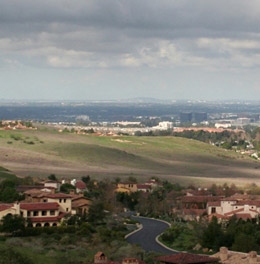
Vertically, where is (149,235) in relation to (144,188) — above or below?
above

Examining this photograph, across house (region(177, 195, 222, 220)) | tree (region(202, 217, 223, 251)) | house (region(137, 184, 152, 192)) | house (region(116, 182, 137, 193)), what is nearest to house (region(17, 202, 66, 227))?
tree (region(202, 217, 223, 251))

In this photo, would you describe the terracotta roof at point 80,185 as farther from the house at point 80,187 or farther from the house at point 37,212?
the house at point 37,212

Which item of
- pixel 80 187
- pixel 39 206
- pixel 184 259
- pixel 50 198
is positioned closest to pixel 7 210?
pixel 39 206

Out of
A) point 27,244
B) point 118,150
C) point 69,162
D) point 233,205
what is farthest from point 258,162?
point 27,244

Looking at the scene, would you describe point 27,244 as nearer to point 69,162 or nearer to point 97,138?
point 69,162

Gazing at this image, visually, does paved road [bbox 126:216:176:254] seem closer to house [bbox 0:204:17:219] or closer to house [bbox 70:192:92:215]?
house [bbox 70:192:92:215]

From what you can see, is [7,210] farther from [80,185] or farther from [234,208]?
[80,185]
